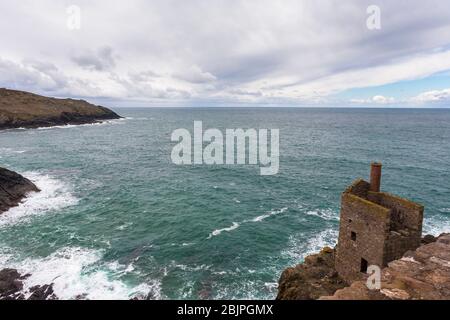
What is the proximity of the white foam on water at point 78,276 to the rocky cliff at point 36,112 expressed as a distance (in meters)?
A: 121

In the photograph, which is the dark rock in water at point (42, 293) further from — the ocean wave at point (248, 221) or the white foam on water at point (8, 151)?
the white foam on water at point (8, 151)

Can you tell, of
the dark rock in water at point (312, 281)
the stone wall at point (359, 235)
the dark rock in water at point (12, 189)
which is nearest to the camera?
the stone wall at point (359, 235)

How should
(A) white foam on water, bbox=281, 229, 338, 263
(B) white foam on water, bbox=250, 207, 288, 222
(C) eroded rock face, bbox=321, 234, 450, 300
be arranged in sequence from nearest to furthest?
(C) eroded rock face, bbox=321, 234, 450, 300
(A) white foam on water, bbox=281, 229, 338, 263
(B) white foam on water, bbox=250, 207, 288, 222

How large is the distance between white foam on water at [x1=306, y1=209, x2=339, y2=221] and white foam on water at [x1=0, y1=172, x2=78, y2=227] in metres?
34.6

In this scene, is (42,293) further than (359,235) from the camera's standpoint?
Yes

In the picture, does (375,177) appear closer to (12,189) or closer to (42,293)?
(42,293)

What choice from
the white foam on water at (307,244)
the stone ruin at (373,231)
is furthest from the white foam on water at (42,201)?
the stone ruin at (373,231)

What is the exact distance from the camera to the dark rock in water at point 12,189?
4041 cm

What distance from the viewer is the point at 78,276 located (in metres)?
26.3

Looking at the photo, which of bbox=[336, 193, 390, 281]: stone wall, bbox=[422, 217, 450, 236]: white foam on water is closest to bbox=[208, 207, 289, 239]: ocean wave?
bbox=[336, 193, 390, 281]: stone wall

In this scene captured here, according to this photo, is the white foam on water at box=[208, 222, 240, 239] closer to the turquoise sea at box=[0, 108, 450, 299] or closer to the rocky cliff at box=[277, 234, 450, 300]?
the turquoise sea at box=[0, 108, 450, 299]

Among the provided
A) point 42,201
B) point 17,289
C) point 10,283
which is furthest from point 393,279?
point 42,201

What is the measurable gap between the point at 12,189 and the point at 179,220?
2701 cm

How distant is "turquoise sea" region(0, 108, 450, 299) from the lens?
85.8 ft
